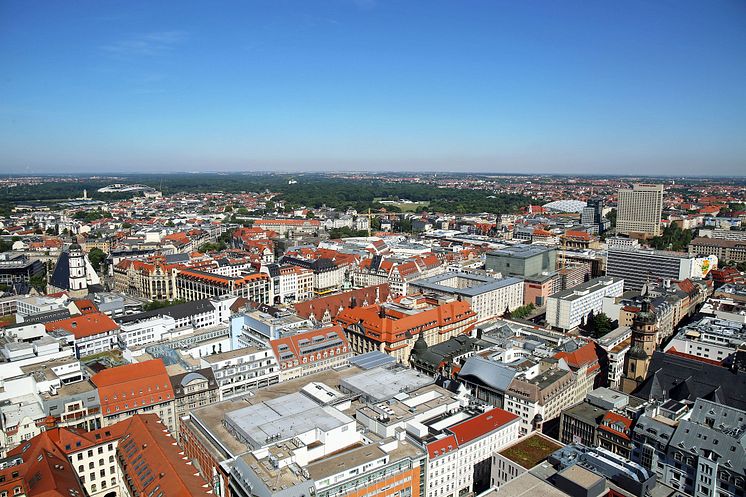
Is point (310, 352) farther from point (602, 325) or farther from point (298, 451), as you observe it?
point (602, 325)

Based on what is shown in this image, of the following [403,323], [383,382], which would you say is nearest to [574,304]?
[403,323]

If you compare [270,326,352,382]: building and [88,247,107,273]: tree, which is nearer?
[270,326,352,382]: building

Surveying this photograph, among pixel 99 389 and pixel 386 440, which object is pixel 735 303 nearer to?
pixel 386 440

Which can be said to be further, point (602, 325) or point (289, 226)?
point (289, 226)

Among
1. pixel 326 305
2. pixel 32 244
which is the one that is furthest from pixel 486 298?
pixel 32 244

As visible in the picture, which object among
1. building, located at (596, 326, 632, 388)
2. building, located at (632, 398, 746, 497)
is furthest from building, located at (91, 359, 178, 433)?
building, located at (596, 326, 632, 388)

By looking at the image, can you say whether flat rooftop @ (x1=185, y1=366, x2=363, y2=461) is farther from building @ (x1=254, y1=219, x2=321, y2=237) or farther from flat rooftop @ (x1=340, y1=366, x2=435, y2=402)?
building @ (x1=254, y1=219, x2=321, y2=237)
